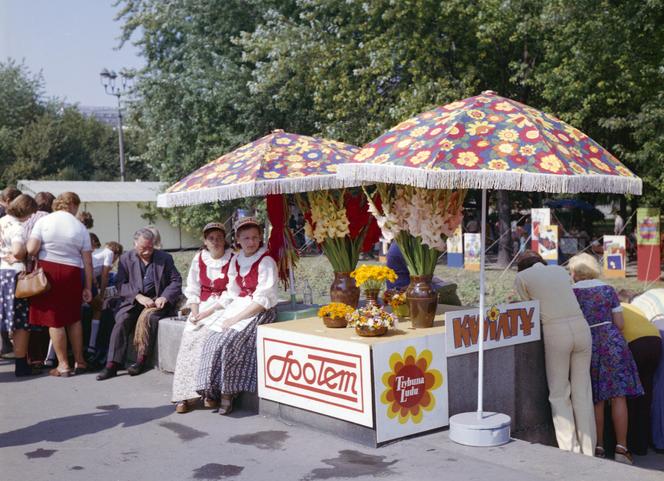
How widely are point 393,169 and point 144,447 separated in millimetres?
2619

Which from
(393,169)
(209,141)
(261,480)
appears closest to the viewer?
(261,480)

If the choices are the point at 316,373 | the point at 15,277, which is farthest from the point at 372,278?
the point at 15,277

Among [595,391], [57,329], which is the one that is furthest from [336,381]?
[57,329]

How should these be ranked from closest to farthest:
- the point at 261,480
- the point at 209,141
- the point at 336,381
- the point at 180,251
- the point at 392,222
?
the point at 261,480
the point at 336,381
the point at 392,222
the point at 209,141
the point at 180,251

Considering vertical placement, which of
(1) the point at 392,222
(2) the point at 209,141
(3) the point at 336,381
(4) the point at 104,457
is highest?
(2) the point at 209,141

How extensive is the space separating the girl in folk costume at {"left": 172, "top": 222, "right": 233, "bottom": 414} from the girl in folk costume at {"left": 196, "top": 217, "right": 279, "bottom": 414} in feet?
0.29

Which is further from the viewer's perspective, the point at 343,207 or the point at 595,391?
the point at 343,207

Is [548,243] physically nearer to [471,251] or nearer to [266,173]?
[471,251]

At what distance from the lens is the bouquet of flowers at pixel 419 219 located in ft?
19.5

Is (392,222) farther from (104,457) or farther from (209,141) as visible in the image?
(209,141)

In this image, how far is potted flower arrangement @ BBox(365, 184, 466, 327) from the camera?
585 centimetres

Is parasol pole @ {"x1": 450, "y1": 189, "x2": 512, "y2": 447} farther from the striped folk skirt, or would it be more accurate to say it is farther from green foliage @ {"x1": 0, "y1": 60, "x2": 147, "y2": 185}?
green foliage @ {"x1": 0, "y1": 60, "x2": 147, "y2": 185}

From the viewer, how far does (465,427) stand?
5039 millimetres

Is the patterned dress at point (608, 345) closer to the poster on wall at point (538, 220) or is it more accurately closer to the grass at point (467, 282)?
the grass at point (467, 282)
